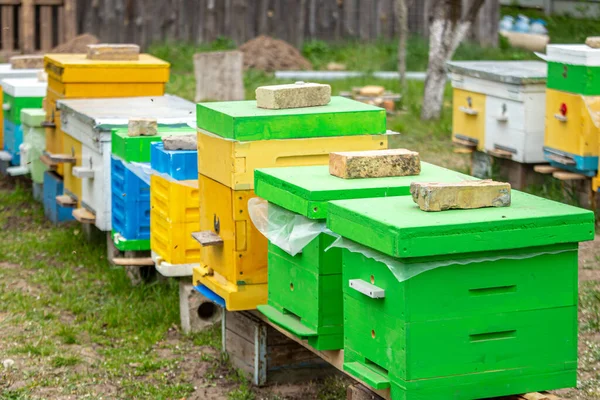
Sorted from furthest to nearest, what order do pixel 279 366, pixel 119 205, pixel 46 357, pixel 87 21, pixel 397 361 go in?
pixel 87 21
pixel 119 205
pixel 46 357
pixel 279 366
pixel 397 361

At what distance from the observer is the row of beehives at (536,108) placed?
768 centimetres

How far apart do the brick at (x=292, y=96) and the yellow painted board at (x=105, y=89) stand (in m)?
3.44

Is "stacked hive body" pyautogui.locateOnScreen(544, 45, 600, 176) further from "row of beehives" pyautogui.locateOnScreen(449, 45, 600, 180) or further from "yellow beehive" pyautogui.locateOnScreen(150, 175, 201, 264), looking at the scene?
"yellow beehive" pyautogui.locateOnScreen(150, 175, 201, 264)

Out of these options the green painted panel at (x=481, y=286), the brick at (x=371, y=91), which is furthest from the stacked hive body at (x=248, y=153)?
the brick at (x=371, y=91)

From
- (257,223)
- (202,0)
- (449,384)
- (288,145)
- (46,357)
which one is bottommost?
(46,357)

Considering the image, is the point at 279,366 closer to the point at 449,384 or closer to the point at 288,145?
the point at 288,145

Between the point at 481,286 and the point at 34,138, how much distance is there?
6156mm

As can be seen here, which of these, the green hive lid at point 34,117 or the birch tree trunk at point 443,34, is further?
the birch tree trunk at point 443,34

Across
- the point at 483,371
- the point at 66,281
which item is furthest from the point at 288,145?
the point at 66,281

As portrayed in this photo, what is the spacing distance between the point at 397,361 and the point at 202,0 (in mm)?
14976

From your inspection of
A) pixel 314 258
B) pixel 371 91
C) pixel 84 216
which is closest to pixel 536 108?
pixel 84 216

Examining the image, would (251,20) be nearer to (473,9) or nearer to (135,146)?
(473,9)

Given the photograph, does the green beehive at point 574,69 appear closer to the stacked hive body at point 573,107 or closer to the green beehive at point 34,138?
the stacked hive body at point 573,107

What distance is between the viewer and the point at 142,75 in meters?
8.83
